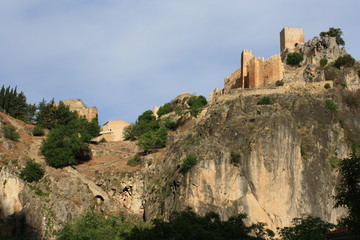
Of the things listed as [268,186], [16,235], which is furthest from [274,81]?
[16,235]

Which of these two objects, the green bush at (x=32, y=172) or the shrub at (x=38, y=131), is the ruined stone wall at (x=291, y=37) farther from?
the green bush at (x=32, y=172)

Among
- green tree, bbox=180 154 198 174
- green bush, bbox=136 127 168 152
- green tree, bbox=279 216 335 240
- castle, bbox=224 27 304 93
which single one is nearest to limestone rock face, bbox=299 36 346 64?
castle, bbox=224 27 304 93

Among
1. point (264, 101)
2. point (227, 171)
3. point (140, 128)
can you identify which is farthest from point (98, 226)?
point (140, 128)

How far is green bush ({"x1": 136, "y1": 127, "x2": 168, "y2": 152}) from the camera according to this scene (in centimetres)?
6091

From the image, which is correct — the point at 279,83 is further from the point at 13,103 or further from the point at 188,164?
the point at 13,103

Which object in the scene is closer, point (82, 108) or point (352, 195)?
point (352, 195)

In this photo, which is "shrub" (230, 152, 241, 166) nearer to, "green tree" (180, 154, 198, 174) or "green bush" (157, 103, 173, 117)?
"green tree" (180, 154, 198, 174)

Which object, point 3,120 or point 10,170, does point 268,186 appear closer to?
point 10,170

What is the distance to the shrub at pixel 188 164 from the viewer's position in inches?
1887

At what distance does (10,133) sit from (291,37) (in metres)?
42.2

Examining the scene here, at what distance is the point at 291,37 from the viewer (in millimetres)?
82375

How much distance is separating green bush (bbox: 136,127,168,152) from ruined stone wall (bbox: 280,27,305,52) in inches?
1055

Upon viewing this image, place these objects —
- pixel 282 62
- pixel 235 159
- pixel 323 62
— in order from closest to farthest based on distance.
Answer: pixel 235 159 → pixel 323 62 → pixel 282 62

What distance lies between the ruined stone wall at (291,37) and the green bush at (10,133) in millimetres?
39401
